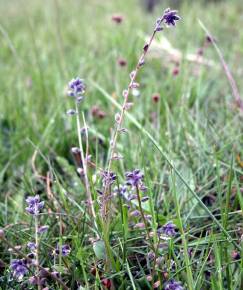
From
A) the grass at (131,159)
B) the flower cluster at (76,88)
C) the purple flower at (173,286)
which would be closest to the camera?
the purple flower at (173,286)

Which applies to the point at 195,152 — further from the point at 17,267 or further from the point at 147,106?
the point at 17,267

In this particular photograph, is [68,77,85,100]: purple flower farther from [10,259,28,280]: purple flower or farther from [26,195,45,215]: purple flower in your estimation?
[10,259,28,280]: purple flower

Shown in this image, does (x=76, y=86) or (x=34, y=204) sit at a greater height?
(x=76, y=86)

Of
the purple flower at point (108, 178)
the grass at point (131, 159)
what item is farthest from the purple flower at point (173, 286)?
the purple flower at point (108, 178)

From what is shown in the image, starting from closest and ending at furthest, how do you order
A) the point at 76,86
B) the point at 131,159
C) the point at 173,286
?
the point at 173,286 → the point at 76,86 → the point at 131,159

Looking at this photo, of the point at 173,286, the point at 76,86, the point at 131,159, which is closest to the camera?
the point at 173,286

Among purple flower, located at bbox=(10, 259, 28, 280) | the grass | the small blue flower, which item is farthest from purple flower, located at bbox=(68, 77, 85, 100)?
purple flower, located at bbox=(10, 259, 28, 280)

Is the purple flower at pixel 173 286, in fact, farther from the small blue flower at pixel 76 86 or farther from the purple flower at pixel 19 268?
the small blue flower at pixel 76 86

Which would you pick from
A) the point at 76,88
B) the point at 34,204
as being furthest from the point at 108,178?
the point at 76,88

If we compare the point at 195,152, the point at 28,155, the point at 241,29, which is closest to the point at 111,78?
the point at 28,155

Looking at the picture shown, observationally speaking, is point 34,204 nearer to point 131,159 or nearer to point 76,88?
point 76,88
